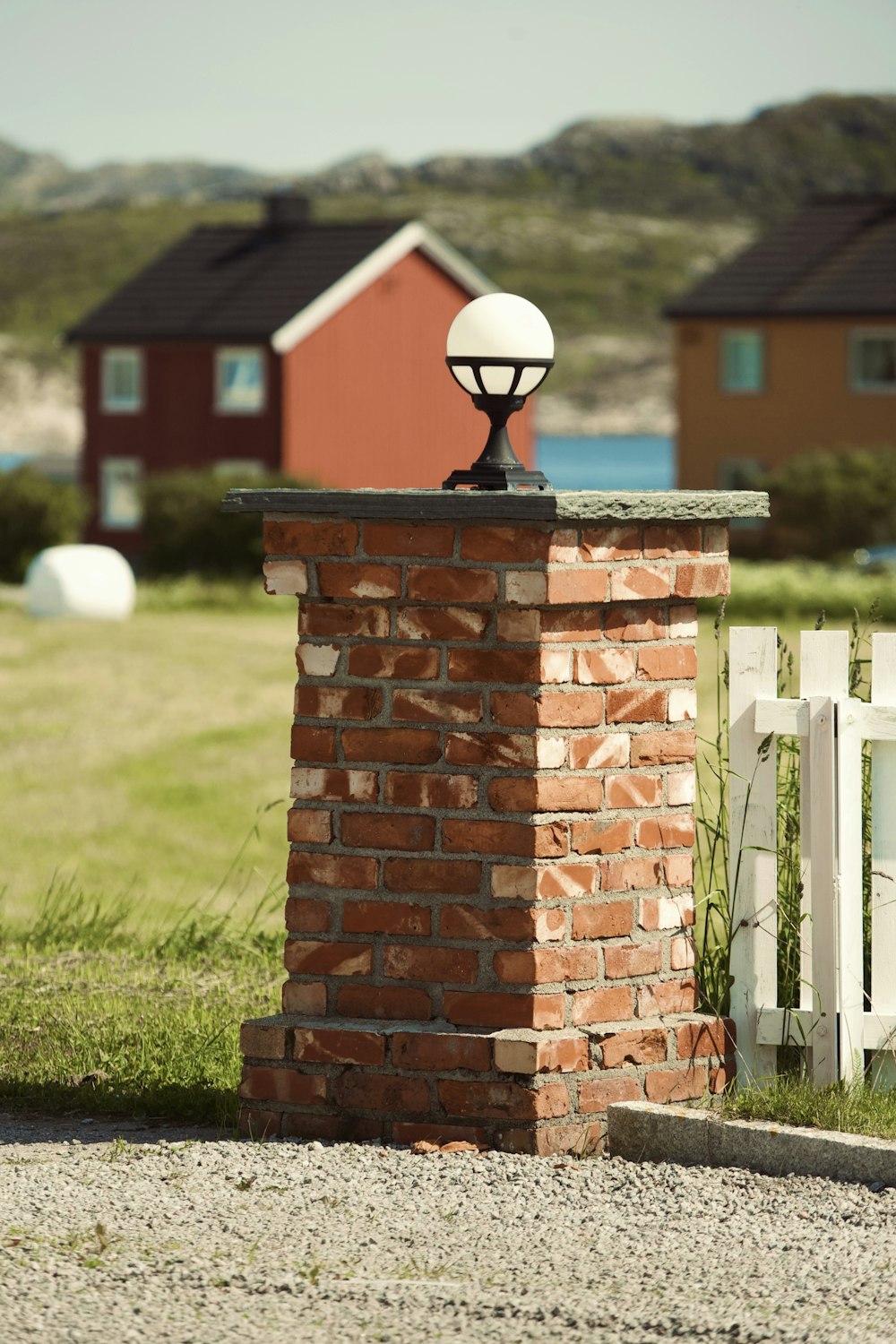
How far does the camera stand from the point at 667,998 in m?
4.73

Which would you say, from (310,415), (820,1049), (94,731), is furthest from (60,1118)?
(310,415)

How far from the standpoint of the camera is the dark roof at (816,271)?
130 feet

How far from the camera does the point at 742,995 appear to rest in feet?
15.8

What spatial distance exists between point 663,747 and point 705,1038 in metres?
0.73

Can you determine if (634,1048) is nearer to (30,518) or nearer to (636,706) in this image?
(636,706)

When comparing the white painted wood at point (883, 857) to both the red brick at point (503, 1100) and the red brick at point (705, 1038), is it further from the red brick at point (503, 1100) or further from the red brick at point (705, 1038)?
the red brick at point (503, 1100)

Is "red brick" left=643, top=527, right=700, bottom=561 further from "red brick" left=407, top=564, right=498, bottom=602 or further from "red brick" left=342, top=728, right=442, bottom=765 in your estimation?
"red brick" left=342, top=728, right=442, bottom=765

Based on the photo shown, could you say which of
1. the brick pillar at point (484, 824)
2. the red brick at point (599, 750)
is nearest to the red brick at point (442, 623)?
the brick pillar at point (484, 824)

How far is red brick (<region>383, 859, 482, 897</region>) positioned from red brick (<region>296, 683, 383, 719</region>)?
0.37 meters

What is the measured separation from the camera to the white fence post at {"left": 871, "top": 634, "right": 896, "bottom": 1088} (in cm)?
464

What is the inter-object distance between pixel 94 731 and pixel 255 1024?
1186cm

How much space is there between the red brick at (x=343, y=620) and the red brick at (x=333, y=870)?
0.54m

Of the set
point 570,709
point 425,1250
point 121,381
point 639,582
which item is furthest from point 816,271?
point 425,1250

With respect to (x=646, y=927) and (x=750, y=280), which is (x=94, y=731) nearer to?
(x=646, y=927)
